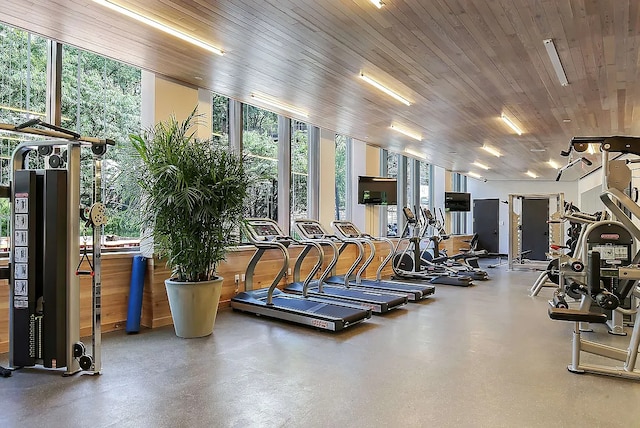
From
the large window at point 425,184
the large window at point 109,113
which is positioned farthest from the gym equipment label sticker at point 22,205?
the large window at point 425,184

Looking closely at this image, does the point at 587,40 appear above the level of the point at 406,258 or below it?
above

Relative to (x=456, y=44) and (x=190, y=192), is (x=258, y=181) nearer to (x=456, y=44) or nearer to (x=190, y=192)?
(x=190, y=192)

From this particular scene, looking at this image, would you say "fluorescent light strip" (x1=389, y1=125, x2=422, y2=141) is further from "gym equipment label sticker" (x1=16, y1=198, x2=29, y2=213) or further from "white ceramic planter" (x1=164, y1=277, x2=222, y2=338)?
"gym equipment label sticker" (x1=16, y1=198, x2=29, y2=213)

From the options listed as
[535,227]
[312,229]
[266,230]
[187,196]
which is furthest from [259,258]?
[535,227]

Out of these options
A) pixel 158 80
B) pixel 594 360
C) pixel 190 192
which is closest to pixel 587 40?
pixel 594 360

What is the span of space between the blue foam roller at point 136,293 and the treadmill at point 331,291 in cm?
216

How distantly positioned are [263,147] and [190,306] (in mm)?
3741

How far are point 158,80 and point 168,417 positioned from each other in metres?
4.15

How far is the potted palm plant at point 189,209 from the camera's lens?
15.0ft

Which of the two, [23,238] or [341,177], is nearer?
[23,238]

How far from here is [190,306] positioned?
4.71 metres

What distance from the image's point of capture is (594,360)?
4168 millimetres

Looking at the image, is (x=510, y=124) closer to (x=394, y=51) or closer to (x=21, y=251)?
(x=394, y=51)

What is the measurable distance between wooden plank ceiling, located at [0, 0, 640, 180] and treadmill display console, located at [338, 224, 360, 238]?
194 cm
